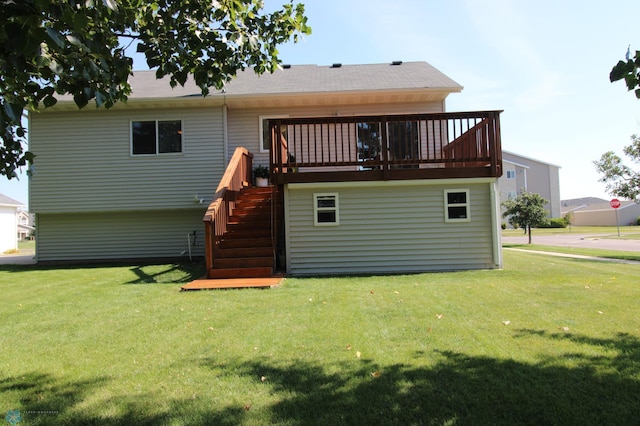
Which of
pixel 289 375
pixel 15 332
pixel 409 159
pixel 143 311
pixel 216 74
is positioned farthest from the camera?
pixel 409 159

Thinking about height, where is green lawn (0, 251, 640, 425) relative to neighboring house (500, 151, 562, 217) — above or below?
below

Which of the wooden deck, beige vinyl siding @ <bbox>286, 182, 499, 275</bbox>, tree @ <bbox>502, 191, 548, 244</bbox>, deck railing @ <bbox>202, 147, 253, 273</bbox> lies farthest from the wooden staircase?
tree @ <bbox>502, 191, 548, 244</bbox>

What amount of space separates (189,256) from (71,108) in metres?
5.47

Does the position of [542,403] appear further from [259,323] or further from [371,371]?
[259,323]

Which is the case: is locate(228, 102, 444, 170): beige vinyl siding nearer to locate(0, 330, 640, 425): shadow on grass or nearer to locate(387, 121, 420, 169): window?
locate(387, 121, 420, 169): window

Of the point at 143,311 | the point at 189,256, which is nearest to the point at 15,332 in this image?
the point at 143,311

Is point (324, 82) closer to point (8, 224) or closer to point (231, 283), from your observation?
point (231, 283)

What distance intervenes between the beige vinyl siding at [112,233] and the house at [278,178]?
0.04 meters

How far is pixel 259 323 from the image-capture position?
15.1 ft

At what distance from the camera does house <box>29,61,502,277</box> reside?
8.61 m

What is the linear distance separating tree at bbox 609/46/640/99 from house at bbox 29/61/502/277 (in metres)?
5.80

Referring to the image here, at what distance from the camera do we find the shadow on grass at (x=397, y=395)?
2.45m

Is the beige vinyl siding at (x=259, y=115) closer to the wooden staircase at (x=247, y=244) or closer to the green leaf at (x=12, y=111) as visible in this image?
the wooden staircase at (x=247, y=244)

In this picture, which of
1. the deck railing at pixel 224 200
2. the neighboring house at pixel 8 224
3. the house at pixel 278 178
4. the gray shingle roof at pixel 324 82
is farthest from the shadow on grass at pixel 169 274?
Answer: the neighboring house at pixel 8 224
